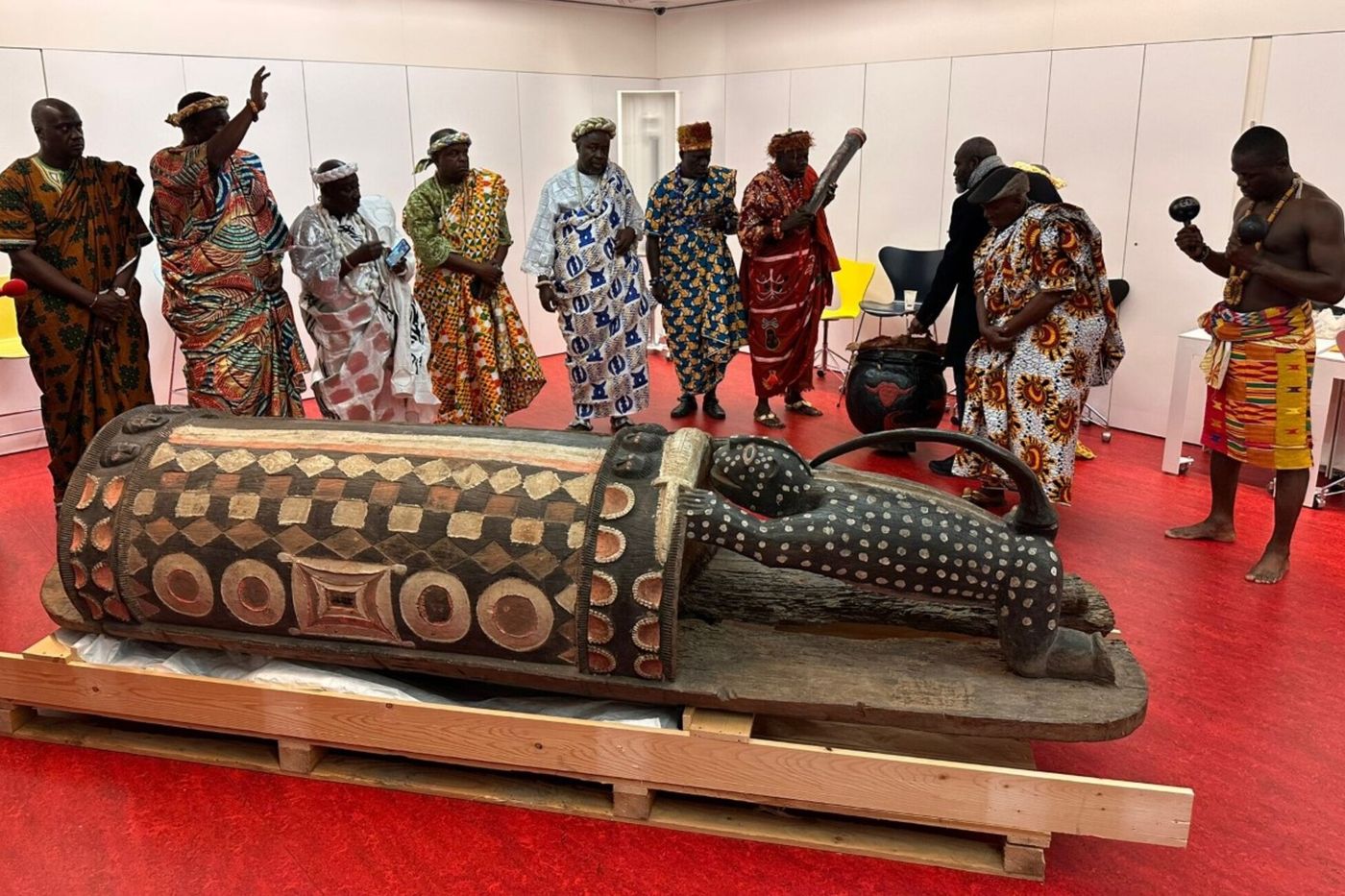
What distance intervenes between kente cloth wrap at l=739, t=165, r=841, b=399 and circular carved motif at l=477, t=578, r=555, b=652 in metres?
3.60

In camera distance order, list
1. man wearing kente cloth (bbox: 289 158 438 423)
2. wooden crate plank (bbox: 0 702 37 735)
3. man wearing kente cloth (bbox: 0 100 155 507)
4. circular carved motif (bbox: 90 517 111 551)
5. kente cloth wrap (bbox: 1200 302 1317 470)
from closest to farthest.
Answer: circular carved motif (bbox: 90 517 111 551) → wooden crate plank (bbox: 0 702 37 735) → kente cloth wrap (bbox: 1200 302 1317 470) → man wearing kente cloth (bbox: 0 100 155 507) → man wearing kente cloth (bbox: 289 158 438 423)

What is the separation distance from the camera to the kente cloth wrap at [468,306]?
502 centimetres

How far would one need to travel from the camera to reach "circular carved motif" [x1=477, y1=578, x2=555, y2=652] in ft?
8.23

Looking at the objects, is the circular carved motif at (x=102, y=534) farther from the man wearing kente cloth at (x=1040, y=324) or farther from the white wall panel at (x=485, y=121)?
the white wall panel at (x=485, y=121)

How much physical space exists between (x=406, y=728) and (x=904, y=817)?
1.23 metres

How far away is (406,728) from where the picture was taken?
2.61 meters

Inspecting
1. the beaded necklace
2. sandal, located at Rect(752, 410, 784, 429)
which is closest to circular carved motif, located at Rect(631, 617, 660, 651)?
the beaded necklace

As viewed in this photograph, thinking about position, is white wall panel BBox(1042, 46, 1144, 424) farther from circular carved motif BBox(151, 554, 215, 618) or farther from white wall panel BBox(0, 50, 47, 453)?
white wall panel BBox(0, 50, 47, 453)

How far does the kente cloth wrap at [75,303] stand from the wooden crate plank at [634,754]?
1.61m

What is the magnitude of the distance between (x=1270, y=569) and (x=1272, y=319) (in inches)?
36.1

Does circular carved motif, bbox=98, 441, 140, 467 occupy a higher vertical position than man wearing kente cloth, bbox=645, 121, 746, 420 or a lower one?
lower

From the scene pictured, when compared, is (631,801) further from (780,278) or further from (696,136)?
(696,136)

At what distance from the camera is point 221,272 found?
4.09 meters

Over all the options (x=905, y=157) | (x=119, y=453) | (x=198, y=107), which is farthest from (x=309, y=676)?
(x=905, y=157)
